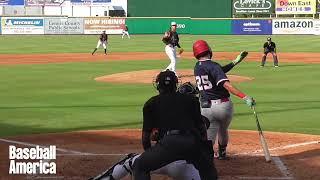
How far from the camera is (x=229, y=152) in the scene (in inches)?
375

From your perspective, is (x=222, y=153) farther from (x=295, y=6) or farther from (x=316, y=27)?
(x=295, y=6)

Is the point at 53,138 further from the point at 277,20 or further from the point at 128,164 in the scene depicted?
the point at 277,20

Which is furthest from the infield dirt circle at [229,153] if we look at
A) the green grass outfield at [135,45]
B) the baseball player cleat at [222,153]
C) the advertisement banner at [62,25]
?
the advertisement banner at [62,25]

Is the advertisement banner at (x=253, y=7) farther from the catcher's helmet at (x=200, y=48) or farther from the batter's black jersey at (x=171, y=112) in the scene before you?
the batter's black jersey at (x=171, y=112)

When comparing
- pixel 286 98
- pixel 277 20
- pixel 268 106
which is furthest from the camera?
pixel 277 20

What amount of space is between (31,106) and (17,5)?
222 feet

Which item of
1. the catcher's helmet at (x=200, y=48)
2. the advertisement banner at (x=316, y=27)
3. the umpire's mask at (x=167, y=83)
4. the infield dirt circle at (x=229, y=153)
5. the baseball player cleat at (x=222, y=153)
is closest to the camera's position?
the umpire's mask at (x=167, y=83)

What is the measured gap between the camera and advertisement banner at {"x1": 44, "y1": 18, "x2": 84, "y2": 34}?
62625mm

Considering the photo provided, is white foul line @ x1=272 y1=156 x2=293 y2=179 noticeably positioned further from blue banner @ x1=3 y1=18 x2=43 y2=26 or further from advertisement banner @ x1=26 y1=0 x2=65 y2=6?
advertisement banner @ x1=26 y1=0 x2=65 y2=6

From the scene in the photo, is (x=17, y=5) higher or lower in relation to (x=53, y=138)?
higher

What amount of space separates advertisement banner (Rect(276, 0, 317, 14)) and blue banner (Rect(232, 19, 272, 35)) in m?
→ 10.3

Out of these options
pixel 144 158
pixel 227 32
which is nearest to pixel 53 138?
pixel 144 158

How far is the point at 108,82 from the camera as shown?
66.3 feet

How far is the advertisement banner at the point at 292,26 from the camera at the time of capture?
61.7 metres
